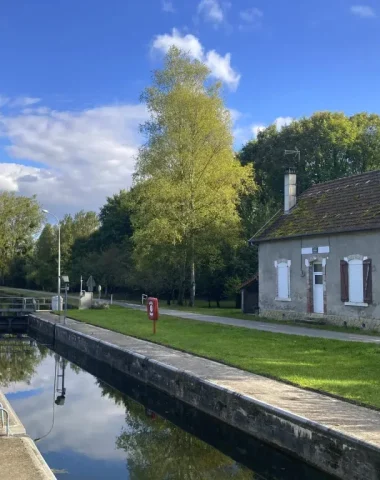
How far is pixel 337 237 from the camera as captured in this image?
2072 cm

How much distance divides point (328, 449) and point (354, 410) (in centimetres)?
118

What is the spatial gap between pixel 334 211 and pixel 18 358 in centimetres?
1406

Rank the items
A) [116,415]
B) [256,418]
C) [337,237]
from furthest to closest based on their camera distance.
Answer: [337,237] < [116,415] < [256,418]

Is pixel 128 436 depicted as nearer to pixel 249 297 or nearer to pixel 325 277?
pixel 325 277

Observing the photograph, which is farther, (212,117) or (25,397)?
(212,117)

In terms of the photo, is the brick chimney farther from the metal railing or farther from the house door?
the metal railing

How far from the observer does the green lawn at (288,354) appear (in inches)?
420

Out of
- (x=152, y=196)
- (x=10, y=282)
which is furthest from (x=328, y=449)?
(x=10, y=282)

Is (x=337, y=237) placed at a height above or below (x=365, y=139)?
below

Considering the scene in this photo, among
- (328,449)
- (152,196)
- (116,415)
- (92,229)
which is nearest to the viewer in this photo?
(328,449)

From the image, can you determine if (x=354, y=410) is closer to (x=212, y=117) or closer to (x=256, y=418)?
(x=256, y=418)

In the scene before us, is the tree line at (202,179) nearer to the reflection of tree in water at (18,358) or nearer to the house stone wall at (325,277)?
the house stone wall at (325,277)

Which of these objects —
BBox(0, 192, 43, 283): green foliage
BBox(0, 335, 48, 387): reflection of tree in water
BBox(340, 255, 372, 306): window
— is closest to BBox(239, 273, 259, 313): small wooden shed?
BBox(340, 255, 372, 306): window

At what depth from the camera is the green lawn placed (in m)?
10.7
